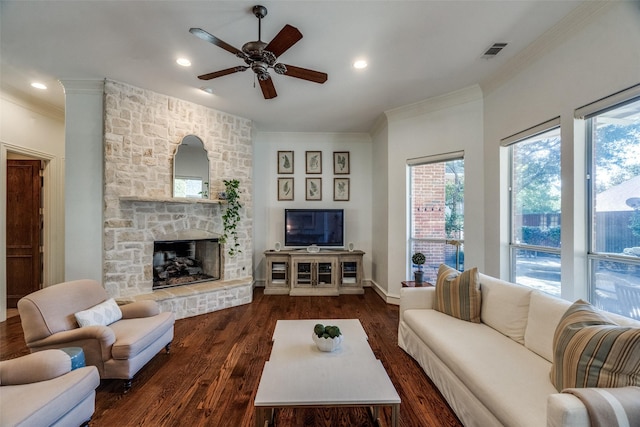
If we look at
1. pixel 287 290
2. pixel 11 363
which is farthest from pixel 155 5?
pixel 287 290

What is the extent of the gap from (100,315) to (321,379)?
6.78 feet

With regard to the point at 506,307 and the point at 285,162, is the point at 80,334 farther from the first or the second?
the point at 285,162

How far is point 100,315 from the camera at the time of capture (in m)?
2.34

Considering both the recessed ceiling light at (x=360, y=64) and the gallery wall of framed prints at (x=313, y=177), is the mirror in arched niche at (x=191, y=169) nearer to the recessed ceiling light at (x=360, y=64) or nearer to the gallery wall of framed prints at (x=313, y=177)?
the gallery wall of framed prints at (x=313, y=177)

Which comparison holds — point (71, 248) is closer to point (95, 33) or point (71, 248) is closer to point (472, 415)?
point (95, 33)

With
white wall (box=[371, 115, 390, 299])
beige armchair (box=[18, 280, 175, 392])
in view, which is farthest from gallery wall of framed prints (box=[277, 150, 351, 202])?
beige armchair (box=[18, 280, 175, 392])

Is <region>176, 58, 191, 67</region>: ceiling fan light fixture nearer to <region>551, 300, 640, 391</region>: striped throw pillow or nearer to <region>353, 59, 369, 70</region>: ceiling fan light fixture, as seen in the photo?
<region>353, 59, 369, 70</region>: ceiling fan light fixture

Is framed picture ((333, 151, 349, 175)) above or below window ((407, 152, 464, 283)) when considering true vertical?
above

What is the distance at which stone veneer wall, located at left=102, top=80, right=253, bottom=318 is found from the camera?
11.1 feet

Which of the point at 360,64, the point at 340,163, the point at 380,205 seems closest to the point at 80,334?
the point at 360,64

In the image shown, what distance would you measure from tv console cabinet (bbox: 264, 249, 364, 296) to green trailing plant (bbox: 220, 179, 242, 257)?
2.21ft

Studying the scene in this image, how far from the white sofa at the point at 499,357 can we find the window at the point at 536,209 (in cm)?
77

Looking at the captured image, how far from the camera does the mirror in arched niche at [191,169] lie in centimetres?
385

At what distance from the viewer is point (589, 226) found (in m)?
2.25
